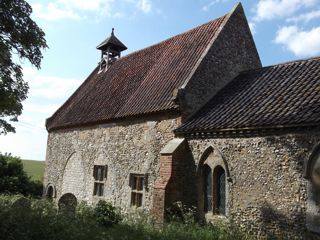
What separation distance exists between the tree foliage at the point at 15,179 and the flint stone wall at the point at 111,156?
535cm

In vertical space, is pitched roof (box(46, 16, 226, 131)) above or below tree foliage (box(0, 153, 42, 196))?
above

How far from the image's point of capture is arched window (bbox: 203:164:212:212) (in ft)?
46.5

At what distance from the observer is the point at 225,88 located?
55.7 feet

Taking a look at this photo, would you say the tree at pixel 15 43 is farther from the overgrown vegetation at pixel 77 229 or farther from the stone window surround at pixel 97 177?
the stone window surround at pixel 97 177

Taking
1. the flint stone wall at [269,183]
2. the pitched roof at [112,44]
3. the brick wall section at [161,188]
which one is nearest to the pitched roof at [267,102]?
the flint stone wall at [269,183]

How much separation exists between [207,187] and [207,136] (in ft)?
6.63

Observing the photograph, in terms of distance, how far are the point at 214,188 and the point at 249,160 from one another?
82.5 inches

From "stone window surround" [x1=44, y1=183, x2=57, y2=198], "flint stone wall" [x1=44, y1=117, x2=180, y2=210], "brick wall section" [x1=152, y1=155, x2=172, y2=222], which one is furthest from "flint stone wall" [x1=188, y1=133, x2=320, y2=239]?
"stone window surround" [x1=44, y1=183, x2=57, y2=198]

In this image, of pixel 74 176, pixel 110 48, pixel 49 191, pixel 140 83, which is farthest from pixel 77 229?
pixel 110 48

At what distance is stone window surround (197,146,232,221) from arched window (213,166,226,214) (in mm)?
202

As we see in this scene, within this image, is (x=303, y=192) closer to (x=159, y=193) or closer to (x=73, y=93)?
(x=159, y=193)

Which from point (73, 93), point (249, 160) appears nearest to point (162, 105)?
point (249, 160)

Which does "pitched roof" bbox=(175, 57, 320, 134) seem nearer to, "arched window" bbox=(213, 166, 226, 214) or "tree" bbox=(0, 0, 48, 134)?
"arched window" bbox=(213, 166, 226, 214)

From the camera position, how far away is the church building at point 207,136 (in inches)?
448
